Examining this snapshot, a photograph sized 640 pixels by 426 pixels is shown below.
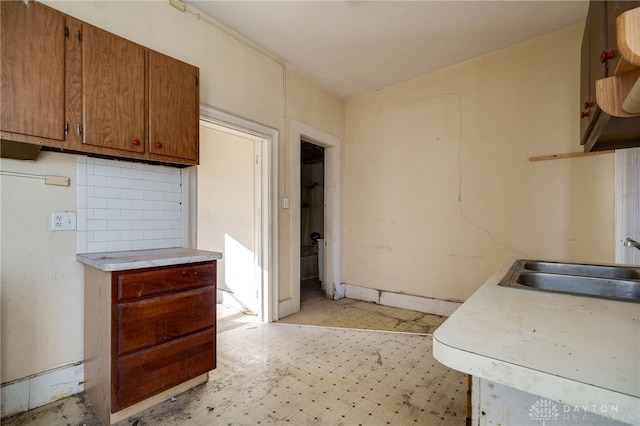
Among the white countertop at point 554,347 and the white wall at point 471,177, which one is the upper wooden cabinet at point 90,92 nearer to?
the white countertop at point 554,347

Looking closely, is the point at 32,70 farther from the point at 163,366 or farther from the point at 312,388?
the point at 312,388

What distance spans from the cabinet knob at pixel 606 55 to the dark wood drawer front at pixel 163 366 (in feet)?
8.38

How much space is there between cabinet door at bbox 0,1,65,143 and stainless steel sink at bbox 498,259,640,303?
2325 mm

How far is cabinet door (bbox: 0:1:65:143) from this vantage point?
1.37 metres

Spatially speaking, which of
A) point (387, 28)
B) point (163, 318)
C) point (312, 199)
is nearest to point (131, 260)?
point (163, 318)

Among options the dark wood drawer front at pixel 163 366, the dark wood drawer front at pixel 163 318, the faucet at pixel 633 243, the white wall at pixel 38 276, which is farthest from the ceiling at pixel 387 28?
the dark wood drawer front at pixel 163 366

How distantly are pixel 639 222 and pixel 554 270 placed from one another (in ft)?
4.11

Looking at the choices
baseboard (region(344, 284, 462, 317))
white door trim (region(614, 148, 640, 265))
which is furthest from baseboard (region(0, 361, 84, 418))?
white door trim (region(614, 148, 640, 265))

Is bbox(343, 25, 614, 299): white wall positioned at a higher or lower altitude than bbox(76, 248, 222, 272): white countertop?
higher

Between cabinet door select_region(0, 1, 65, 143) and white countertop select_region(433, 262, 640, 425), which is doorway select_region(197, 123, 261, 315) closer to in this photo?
cabinet door select_region(0, 1, 65, 143)

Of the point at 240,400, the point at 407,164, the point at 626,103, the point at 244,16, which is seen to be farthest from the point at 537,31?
the point at 240,400

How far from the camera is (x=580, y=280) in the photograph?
4.19 ft

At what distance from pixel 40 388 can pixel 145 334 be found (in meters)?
0.77

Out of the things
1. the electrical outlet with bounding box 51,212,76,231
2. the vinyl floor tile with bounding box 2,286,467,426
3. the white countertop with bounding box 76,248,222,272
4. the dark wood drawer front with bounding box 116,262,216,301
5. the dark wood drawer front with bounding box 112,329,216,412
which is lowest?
the vinyl floor tile with bounding box 2,286,467,426
